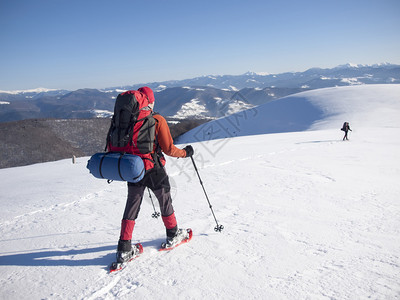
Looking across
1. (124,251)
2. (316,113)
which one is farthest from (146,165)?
(316,113)

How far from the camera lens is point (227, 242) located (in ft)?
13.1

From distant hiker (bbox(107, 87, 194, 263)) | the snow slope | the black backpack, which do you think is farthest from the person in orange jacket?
the snow slope

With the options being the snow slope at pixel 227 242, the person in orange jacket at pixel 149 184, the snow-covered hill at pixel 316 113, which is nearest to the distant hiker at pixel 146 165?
the person in orange jacket at pixel 149 184

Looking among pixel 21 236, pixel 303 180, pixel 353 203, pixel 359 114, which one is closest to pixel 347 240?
pixel 353 203

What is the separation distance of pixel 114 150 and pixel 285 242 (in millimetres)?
3088

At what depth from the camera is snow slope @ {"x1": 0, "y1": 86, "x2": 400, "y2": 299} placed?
2965 millimetres

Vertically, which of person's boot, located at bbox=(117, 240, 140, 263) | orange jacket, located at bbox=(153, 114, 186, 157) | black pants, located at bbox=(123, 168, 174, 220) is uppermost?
orange jacket, located at bbox=(153, 114, 186, 157)

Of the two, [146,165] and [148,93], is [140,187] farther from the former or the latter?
[148,93]

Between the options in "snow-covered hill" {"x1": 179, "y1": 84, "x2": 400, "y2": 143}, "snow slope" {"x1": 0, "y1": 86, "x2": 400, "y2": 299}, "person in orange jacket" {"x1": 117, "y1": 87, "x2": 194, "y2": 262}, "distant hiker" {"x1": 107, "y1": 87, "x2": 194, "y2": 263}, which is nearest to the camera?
"snow slope" {"x1": 0, "y1": 86, "x2": 400, "y2": 299}

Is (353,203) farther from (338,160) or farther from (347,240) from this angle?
(338,160)

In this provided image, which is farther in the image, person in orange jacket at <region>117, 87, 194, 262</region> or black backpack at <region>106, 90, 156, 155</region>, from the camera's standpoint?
person in orange jacket at <region>117, 87, 194, 262</region>

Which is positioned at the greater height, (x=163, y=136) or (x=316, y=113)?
(x=163, y=136)

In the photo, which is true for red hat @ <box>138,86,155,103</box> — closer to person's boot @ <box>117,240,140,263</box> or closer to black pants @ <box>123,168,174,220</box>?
black pants @ <box>123,168,174,220</box>

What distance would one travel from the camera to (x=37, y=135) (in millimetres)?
78438
